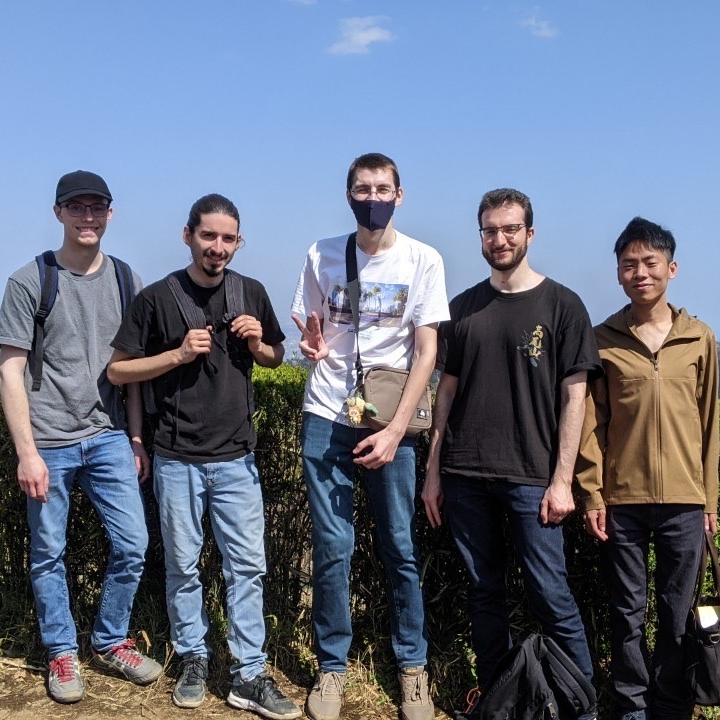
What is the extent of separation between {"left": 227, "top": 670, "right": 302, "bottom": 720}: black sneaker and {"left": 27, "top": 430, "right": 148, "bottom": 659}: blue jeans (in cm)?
78

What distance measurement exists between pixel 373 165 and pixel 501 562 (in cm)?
207

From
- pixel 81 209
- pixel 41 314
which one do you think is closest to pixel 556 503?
pixel 41 314

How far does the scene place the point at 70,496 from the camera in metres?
5.18

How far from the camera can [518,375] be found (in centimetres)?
428

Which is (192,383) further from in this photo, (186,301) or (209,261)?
(209,261)

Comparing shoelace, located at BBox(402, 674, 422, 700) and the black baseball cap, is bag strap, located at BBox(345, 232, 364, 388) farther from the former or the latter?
shoelace, located at BBox(402, 674, 422, 700)

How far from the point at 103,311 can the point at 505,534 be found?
8.08 feet

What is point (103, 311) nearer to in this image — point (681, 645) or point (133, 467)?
point (133, 467)

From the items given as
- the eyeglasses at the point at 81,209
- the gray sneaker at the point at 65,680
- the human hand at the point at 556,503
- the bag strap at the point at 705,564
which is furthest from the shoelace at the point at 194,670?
the bag strap at the point at 705,564

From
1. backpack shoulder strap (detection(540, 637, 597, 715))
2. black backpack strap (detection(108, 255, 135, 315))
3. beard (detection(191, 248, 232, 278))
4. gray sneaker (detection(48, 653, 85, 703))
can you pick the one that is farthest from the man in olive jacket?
→ gray sneaker (detection(48, 653, 85, 703))

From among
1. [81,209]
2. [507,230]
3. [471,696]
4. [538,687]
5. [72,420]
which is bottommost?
[471,696]

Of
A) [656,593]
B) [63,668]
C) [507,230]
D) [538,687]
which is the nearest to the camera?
[538,687]

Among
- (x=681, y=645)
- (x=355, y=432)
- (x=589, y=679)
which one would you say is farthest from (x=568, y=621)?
(x=355, y=432)

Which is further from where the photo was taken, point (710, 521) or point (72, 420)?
point (72, 420)
